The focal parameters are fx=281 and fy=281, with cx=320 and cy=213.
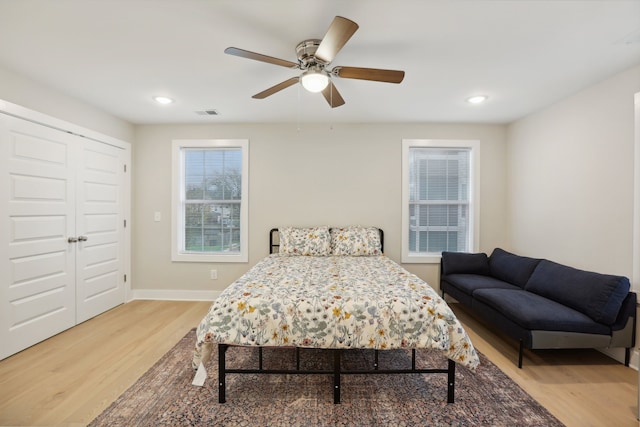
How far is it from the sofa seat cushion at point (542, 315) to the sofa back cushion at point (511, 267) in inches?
18.4

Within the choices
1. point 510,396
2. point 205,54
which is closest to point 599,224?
point 510,396

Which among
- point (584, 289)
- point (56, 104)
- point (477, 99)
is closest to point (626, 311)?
point (584, 289)

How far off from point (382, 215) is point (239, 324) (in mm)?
2595

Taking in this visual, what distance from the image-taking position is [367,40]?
78.2 inches

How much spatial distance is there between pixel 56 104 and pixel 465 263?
4.90 meters

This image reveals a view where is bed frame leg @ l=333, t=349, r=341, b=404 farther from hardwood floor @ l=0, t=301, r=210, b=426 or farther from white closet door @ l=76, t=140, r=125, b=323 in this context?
white closet door @ l=76, t=140, r=125, b=323

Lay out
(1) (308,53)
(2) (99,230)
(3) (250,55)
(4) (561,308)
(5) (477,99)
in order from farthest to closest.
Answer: (2) (99,230)
(5) (477,99)
(4) (561,308)
(1) (308,53)
(3) (250,55)

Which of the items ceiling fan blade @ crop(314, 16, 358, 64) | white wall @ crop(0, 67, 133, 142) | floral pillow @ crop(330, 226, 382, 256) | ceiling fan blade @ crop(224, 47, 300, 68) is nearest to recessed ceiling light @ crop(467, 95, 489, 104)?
floral pillow @ crop(330, 226, 382, 256)

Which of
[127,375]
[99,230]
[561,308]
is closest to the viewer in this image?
[127,375]

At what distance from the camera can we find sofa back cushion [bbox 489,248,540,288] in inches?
120

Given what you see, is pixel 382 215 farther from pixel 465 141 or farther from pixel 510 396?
pixel 510 396

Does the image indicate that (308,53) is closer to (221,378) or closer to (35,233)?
(221,378)

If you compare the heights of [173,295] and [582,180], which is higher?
[582,180]

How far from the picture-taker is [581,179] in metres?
2.75
